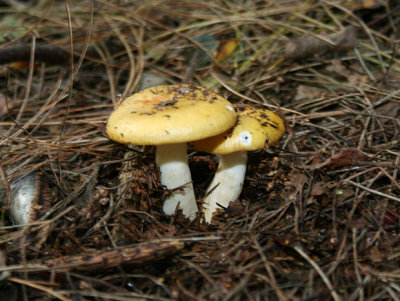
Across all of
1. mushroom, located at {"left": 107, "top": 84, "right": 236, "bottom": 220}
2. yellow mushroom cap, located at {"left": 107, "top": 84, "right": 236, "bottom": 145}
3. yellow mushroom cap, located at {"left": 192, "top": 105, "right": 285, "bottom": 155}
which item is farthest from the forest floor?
yellow mushroom cap, located at {"left": 107, "top": 84, "right": 236, "bottom": 145}

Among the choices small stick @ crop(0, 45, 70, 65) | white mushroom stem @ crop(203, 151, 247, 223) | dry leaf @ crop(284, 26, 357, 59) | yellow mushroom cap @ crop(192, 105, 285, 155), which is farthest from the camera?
dry leaf @ crop(284, 26, 357, 59)

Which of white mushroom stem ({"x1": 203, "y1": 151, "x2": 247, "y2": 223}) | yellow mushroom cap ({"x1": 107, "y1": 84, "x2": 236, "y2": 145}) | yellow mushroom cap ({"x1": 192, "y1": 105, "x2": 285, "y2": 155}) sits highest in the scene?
yellow mushroom cap ({"x1": 107, "y1": 84, "x2": 236, "y2": 145})

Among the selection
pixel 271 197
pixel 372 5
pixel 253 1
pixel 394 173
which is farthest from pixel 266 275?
pixel 253 1

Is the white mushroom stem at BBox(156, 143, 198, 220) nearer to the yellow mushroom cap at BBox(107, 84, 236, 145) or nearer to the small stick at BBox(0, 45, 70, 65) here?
the yellow mushroom cap at BBox(107, 84, 236, 145)

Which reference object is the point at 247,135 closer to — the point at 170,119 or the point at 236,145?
the point at 236,145

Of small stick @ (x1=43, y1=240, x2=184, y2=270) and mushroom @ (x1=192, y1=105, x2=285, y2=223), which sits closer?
small stick @ (x1=43, y1=240, x2=184, y2=270)

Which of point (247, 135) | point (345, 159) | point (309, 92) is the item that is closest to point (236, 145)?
point (247, 135)
